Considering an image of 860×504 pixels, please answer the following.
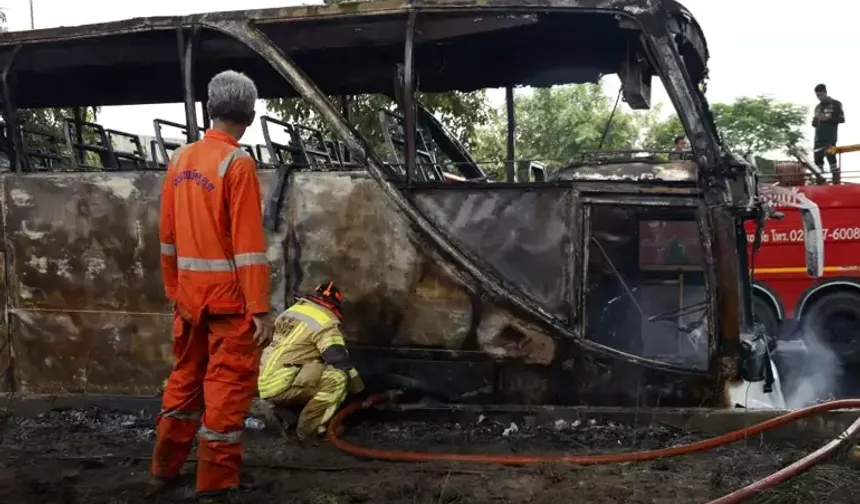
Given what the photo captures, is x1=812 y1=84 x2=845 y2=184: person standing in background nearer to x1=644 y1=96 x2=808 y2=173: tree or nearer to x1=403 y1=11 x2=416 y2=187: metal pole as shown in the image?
x1=403 y1=11 x2=416 y2=187: metal pole

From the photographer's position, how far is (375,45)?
15.3 ft

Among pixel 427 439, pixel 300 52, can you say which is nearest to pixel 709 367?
pixel 427 439

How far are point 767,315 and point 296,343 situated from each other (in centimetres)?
720

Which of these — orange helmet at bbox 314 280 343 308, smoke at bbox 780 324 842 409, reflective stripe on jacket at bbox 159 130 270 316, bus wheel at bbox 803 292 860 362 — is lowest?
smoke at bbox 780 324 842 409

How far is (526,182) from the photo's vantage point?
170 inches

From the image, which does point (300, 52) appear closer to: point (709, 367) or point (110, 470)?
point (110, 470)

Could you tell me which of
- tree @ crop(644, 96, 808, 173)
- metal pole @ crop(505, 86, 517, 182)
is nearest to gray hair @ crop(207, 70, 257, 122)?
metal pole @ crop(505, 86, 517, 182)

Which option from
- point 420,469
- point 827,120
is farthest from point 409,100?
point 827,120

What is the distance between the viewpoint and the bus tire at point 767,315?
9.62 meters

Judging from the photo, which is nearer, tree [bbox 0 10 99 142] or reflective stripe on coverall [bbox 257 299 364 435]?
reflective stripe on coverall [bbox 257 299 364 435]

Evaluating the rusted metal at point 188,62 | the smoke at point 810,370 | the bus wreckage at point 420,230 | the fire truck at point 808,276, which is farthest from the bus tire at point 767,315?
the rusted metal at point 188,62

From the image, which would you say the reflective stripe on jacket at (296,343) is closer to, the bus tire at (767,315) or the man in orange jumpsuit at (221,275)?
the man in orange jumpsuit at (221,275)

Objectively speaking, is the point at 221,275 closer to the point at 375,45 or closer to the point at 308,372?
the point at 308,372

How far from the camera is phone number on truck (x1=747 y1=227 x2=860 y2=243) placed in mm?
9352
